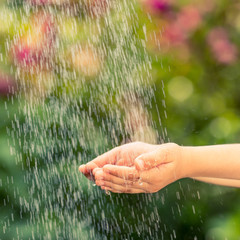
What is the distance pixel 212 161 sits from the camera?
3.23 ft

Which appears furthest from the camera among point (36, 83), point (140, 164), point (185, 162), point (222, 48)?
point (36, 83)

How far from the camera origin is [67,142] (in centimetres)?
145

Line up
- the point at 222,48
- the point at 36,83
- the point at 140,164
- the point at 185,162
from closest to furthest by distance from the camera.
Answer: the point at 140,164 → the point at 185,162 → the point at 222,48 → the point at 36,83

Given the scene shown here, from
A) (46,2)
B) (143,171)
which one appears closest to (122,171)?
(143,171)

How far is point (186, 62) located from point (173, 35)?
11 centimetres

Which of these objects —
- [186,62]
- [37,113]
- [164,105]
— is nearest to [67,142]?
[37,113]

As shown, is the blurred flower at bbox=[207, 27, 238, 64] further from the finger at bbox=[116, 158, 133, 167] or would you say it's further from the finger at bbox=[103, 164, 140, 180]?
the finger at bbox=[103, 164, 140, 180]

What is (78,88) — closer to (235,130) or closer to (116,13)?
(116,13)

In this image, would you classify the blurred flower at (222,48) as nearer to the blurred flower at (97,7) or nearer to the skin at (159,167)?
the blurred flower at (97,7)

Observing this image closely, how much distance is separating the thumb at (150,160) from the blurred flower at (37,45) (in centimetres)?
76

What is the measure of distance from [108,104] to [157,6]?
14.5 inches

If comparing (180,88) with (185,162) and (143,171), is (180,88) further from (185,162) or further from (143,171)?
(143,171)

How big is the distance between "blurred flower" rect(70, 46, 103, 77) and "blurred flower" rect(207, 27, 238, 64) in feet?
1.27

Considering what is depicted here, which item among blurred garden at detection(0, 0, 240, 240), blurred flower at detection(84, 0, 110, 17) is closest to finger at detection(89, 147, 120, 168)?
blurred garden at detection(0, 0, 240, 240)
